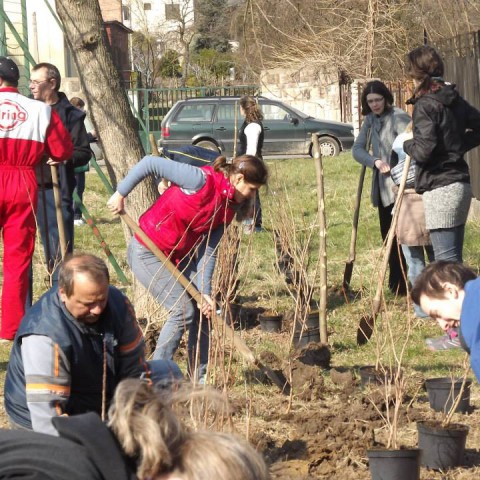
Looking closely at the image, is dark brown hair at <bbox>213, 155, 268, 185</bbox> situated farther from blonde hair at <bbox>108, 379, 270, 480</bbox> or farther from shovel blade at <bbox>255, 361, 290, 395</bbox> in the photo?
blonde hair at <bbox>108, 379, 270, 480</bbox>

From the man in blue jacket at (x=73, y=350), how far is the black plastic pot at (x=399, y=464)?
103 centimetres

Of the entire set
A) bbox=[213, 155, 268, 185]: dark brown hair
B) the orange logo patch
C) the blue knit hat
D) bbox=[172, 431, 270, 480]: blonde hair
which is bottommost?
bbox=[172, 431, 270, 480]: blonde hair

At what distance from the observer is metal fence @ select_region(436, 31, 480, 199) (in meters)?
10.2

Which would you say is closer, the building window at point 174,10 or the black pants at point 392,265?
the black pants at point 392,265

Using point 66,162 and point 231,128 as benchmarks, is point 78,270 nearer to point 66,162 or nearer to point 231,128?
point 66,162

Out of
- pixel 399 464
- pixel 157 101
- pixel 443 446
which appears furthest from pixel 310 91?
pixel 399 464

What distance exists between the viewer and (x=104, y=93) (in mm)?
7301

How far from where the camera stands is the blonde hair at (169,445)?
1.88 meters

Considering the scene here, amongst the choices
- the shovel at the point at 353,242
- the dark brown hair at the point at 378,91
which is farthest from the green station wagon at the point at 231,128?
the dark brown hair at the point at 378,91

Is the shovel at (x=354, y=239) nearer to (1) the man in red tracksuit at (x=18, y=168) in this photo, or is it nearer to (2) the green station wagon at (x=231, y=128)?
(1) the man in red tracksuit at (x=18, y=168)

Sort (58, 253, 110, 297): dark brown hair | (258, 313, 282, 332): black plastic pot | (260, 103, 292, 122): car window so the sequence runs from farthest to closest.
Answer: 1. (260, 103, 292, 122): car window
2. (258, 313, 282, 332): black plastic pot
3. (58, 253, 110, 297): dark brown hair

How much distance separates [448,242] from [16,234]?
2716mm

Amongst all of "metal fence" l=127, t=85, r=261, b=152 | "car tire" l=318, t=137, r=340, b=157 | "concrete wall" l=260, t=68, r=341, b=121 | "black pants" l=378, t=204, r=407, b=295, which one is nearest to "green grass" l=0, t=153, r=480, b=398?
"black pants" l=378, t=204, r=407, b=295

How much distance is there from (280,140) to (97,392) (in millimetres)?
18656
